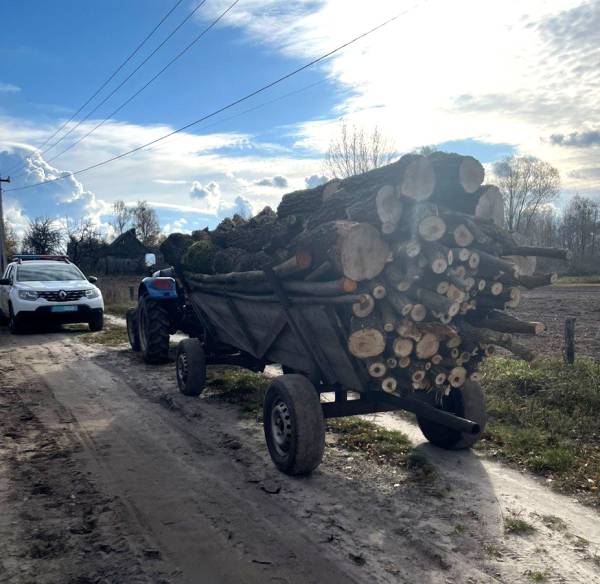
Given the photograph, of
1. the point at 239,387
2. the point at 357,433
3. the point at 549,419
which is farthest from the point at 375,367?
the point at 239,387

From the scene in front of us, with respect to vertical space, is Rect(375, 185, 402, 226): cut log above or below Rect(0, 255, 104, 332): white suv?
above

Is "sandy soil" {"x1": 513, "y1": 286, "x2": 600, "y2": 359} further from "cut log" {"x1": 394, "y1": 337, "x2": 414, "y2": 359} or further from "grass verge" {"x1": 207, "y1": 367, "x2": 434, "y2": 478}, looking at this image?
"cut log" {"x1": 394, "y1": 337, "x2": 414, "y2": 359}

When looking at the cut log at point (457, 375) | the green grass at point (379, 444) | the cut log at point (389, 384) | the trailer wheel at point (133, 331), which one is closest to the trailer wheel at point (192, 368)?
the green grass at point (379, 444)

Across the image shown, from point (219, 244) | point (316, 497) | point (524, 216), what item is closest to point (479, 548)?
point (316, 497)

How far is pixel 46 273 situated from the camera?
14211 millimetres

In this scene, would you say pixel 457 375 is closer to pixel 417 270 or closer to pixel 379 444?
pixel 417 270

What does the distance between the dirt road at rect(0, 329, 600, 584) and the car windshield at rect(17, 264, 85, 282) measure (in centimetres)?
873

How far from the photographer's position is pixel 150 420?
6281 millimetres

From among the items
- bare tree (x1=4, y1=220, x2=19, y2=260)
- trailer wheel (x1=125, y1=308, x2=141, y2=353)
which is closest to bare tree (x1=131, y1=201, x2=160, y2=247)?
bare tree (x1=4, y1=220, x2=19, y2=260)

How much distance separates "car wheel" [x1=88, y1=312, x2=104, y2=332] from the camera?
1350cm

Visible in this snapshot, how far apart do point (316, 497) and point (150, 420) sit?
9.01 feet

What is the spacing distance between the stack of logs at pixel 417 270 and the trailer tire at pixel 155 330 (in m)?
A: 4.66

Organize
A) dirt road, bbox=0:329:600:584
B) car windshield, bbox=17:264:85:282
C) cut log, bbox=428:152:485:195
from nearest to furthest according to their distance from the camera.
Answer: dirt road, bbox=0:329:600:584 < cut log, bbox=428:152:485:195 < car windshield, bbox=17:264:85:282

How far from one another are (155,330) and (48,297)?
542cm
